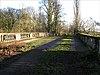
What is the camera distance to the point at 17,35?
152 feet

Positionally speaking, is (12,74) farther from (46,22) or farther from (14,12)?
(46,22)

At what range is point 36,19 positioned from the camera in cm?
9650

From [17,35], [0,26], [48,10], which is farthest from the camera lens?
[48,10]

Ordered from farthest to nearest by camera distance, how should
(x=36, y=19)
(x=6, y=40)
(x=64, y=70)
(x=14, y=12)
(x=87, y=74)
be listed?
(x=36, y=19)
(x=14, y=12)
(x=6, y=40)
(x=64, y=70)
(x=87, y=74)

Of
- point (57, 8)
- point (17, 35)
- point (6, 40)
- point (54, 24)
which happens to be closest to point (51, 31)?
point (54, 24)

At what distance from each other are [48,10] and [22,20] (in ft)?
42.7

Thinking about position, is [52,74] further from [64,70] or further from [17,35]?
[17,35]

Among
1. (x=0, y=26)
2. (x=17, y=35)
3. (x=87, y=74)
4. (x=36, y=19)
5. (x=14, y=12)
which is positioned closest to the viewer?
(x=87, y=74)

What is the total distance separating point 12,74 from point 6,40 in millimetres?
27331

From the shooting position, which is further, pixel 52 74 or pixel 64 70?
pixel 64 70

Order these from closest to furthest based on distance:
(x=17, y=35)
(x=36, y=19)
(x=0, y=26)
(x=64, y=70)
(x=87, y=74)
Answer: (x=87, y=74), (x=64, y=70), (x=17, y=35), (x=0, y=26), (x=36, y=19)

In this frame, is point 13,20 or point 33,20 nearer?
point 13,20

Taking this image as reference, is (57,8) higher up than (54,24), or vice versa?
(57,8)

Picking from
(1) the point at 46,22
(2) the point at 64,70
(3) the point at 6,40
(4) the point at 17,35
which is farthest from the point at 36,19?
(2) the point at 64,70
